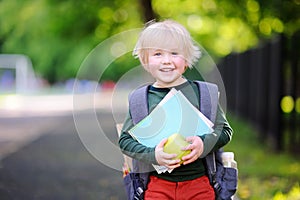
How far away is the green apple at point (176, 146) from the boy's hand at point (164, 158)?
0.07 feet

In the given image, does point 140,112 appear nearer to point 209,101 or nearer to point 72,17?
point 209,101

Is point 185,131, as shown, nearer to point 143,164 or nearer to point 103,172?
point 143,164

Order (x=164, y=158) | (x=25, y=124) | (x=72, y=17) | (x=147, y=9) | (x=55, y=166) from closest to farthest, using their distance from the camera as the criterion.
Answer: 1. (x=164, y=158)
2. (x=55, y=166)
3. (x=147, y=9)
4. (x=25, y=124)
5. (x=72, y=17)

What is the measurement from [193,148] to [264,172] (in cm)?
599

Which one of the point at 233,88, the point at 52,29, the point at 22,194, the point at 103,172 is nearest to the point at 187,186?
the point at 22,194

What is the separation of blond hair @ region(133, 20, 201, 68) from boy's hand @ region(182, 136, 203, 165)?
46cm

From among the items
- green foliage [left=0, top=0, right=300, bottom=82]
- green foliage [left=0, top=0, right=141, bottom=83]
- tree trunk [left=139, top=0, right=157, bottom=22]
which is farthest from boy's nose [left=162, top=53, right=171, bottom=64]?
green foliage [left=0, top=0, right=141, bottom=83]

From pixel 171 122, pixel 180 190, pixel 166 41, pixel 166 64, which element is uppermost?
pixel 166 41

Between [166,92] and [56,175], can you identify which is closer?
[166,92]

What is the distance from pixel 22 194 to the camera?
25.6 feet

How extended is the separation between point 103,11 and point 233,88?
5002mm

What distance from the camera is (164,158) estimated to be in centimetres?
395

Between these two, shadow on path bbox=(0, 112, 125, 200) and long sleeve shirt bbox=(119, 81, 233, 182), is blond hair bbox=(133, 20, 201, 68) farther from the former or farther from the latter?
shadow on path bbox=(0, 112, 125, 200)

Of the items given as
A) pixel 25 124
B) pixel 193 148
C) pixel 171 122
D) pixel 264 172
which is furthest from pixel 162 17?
pixel 193 148
